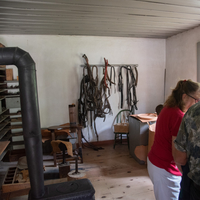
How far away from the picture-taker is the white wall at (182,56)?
4.01 m

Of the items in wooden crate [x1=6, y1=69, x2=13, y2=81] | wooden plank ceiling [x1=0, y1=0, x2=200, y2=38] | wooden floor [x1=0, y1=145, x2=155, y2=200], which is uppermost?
wooden plank ceiling [x1=0, y1=0, x2=200, y2=38]

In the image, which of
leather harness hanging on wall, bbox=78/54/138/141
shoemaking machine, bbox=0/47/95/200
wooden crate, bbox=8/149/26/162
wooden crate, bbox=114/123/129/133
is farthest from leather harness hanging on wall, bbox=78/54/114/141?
shoemaking machine, bbox=0/47/95/200

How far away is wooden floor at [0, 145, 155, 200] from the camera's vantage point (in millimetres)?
2691

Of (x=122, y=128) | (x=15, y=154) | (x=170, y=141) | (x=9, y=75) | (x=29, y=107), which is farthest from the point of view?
(x=122, y=128)

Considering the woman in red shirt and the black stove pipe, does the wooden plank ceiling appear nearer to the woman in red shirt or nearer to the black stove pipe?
the black stove pipe

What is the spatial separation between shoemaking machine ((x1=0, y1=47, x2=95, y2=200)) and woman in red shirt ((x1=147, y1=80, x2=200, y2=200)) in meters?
Result: 0.69

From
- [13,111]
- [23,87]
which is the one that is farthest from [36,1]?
[13,111]

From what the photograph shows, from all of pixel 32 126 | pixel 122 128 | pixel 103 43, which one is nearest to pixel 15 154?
pixel 122 128

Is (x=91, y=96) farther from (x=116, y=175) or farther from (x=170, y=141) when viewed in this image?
(x=170, y=141)

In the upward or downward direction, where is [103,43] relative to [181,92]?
upward

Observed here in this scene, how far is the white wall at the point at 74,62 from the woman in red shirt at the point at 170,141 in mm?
3120

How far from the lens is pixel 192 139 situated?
3.77 ft

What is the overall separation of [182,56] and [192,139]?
12.3 feet

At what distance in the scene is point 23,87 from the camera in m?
1.67
